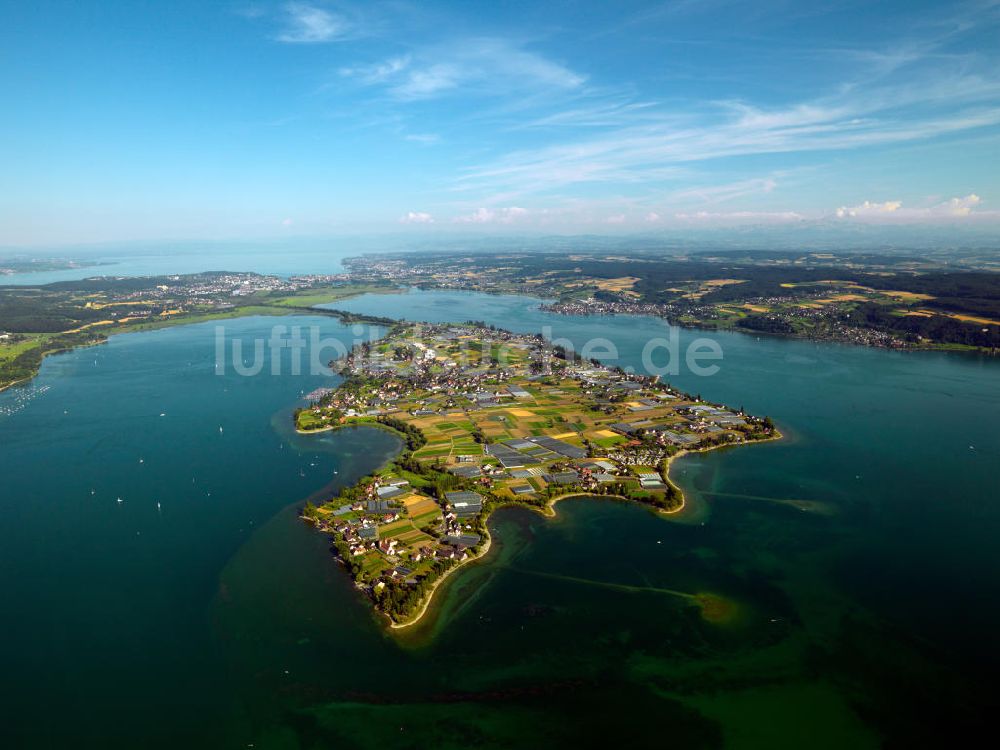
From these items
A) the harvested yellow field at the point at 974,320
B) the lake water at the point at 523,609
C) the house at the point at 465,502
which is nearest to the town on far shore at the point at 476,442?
the house at the point at 465,502

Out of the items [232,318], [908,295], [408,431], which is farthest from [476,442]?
[908,295]

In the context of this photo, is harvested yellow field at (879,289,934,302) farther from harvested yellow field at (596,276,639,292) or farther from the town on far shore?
the town on far shore

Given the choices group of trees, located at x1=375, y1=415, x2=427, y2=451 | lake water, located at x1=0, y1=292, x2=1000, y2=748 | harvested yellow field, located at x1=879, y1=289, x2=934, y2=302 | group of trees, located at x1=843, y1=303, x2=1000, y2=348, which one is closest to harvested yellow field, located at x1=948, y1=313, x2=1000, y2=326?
group of trees, located at x1=843, y1=303, x2=1000, y2=348

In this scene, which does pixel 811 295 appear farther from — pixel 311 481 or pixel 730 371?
pixel 311 481

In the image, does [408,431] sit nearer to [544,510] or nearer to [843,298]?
[544,510]

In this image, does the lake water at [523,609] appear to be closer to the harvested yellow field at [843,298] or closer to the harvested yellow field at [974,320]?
the harvested yellow field at [974,320]

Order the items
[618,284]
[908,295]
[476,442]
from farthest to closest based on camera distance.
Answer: [618,284] → [908,295] → [476,442]

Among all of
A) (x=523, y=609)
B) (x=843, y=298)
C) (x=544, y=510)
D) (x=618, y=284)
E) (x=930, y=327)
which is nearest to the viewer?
(x=523, y=609)
